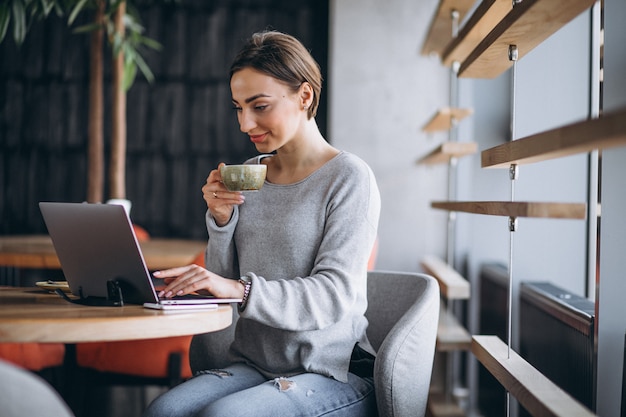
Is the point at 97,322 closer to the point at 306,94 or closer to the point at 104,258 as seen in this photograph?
the point at 104,258

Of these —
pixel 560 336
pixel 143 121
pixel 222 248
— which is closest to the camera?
pixel 222 248

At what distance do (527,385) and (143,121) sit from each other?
3621 mm

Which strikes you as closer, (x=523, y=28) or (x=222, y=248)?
(x=523, y=28)

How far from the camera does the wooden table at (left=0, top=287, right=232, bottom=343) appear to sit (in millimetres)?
1263

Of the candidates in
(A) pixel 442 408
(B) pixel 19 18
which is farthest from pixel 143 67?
(A) pixel 442 408

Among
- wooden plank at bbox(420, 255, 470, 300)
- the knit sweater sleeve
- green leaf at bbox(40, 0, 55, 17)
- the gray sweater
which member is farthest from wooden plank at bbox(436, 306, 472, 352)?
green leaf at bbox(40, 0, 55, 17)

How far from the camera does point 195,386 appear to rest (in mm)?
1587

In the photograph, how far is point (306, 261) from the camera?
1680mm

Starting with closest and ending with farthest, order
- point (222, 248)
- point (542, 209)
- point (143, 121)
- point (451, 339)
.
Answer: point (542, 209)
point (222, 248)
point (451, 339)
point (143, 121)

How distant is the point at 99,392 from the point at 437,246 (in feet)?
7.27

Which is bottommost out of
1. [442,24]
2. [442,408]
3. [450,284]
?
[442,408]

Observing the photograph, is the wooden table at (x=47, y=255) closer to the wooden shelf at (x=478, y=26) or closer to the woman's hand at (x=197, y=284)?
the woman's hand at (x=197, y=284)

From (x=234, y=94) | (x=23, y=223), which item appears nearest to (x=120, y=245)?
(x=234, y=94)

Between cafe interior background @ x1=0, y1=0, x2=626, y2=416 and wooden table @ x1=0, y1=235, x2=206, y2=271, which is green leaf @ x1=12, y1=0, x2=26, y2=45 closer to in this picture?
cafe interior background @ x1=0, y1=0, x2=626, y2=416
